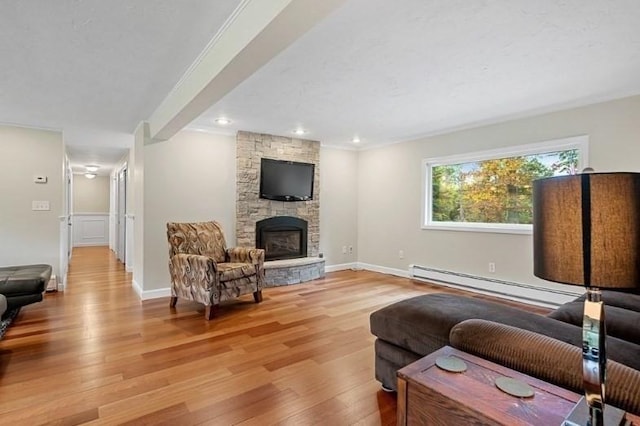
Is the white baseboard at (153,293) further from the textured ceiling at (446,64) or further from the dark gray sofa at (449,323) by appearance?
the dark gray sofa at (449,323)

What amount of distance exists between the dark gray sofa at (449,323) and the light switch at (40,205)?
4735 mm

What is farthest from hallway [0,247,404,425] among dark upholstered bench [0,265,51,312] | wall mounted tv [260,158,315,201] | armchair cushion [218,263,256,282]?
wall mounted tv [260,158,315,201]

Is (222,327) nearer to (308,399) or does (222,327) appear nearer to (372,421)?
(308,399)

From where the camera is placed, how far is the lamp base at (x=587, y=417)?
2.68ft

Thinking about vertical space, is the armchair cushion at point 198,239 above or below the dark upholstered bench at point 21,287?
above

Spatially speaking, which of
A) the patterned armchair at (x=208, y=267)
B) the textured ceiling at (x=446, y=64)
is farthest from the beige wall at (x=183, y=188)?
the textured ceiling at (x=446, y=64)

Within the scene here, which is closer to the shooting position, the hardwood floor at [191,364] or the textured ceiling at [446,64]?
the hardwood floor at [191,364]

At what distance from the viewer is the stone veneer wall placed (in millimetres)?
4836

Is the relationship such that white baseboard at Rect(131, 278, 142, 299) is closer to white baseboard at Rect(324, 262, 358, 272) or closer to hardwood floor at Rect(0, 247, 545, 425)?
hardwood floor at Rect(0, 247, 545, 425)

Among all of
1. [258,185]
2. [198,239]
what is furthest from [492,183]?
[198,239]

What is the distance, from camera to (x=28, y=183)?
4.34 metres

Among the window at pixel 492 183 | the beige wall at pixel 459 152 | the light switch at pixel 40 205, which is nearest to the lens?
the beige wall at pixel 459 152

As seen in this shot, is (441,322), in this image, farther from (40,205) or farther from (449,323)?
(40,205)

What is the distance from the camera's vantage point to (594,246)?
0.77 meters
